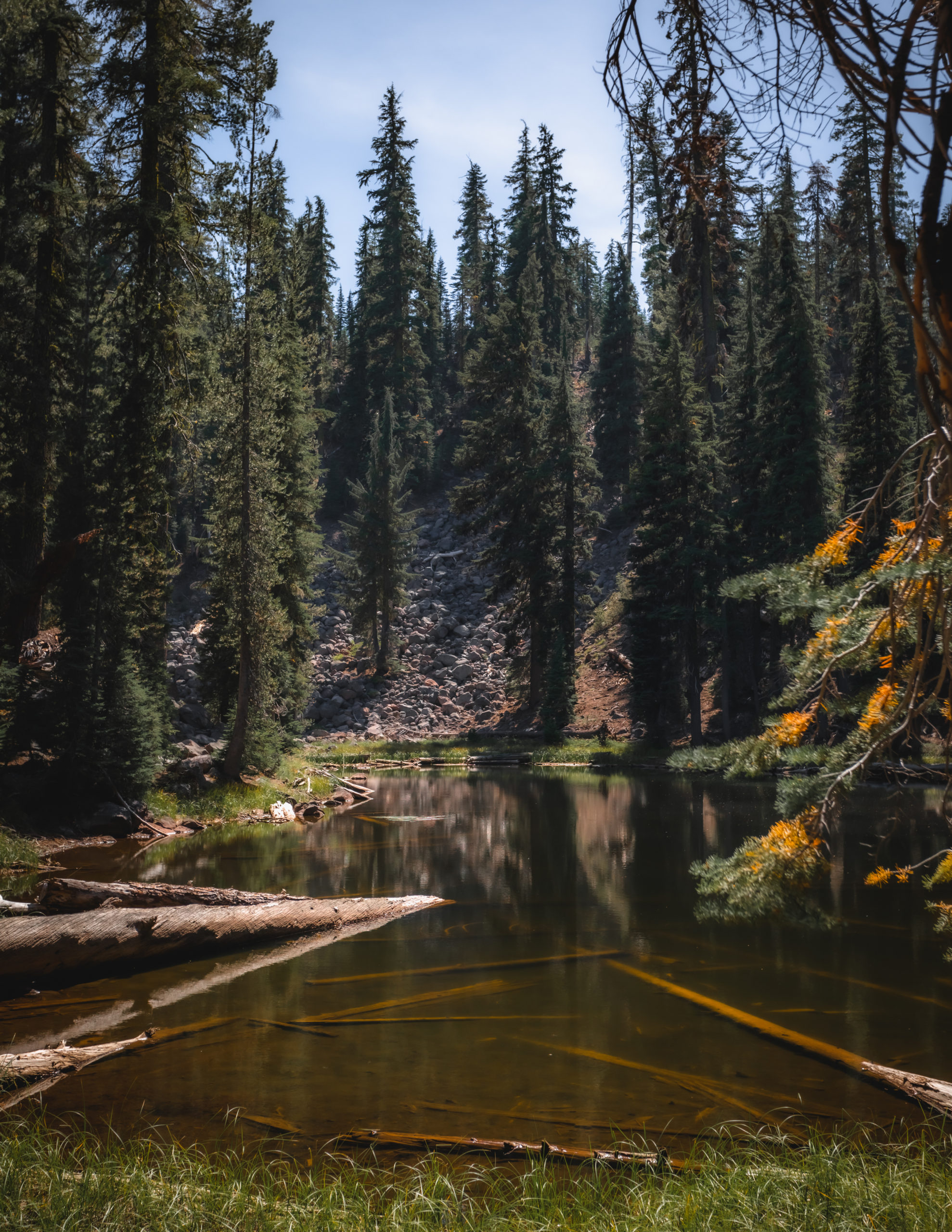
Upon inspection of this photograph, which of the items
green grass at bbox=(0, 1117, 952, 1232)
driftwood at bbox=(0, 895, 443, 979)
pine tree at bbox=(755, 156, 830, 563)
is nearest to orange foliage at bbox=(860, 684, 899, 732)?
green grass at bbox=(0, 1117, 952, 1232)

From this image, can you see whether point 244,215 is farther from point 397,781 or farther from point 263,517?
point 397,781

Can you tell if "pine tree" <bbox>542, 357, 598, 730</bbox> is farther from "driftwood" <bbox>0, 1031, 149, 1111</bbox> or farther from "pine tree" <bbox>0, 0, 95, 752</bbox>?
"driftwood" <bbox>0, 1031, 149, 1111</bbox>

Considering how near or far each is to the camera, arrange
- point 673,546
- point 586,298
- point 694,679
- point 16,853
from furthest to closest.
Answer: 1. point 586,298
2. point 673,546
3. point 694,679
4. point 16,853

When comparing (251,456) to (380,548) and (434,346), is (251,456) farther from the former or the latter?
(434,346)

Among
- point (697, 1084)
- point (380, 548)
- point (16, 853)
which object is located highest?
point (380, 548)

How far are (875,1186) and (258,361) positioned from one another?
19.3 m

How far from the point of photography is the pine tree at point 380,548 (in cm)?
4353

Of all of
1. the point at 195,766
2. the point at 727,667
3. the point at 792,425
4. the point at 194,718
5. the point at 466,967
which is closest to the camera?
the point at 466,967

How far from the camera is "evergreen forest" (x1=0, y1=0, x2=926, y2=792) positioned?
1501 cm

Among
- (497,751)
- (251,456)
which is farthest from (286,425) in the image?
(497,751)

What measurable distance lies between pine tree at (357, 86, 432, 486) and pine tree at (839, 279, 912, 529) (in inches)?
1380

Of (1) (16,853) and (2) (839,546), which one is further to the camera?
(1) (16,853)

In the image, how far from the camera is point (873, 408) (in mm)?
25734

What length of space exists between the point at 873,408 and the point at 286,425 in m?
18.5
